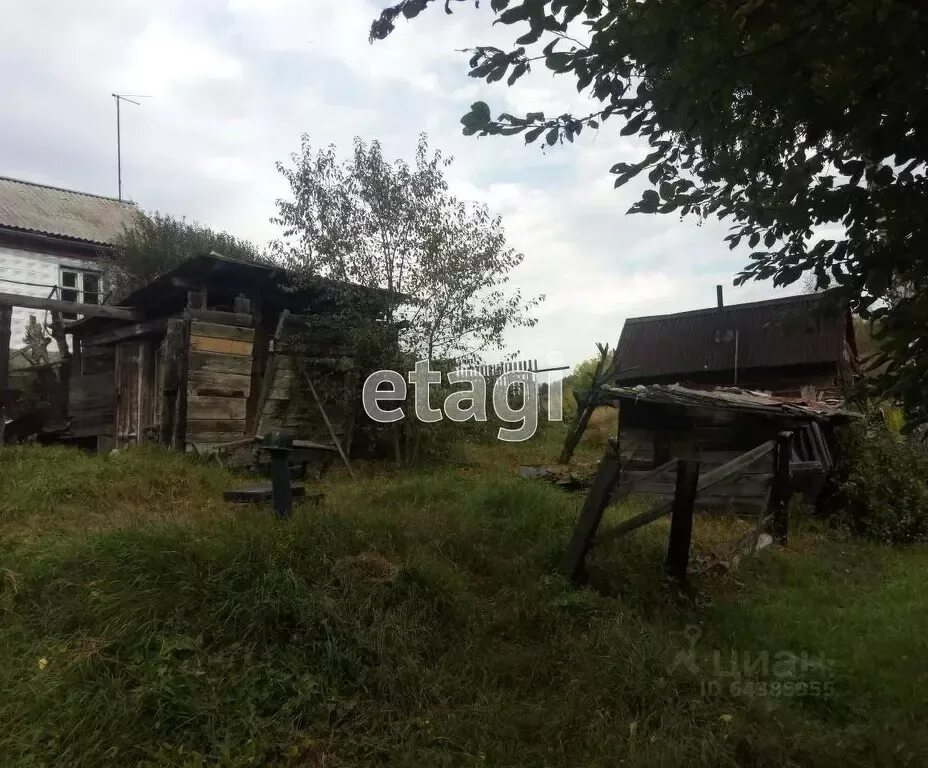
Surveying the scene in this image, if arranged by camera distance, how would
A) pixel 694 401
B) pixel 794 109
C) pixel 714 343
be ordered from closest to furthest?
1. pixel 794 109
2. pixel 694 401
3. pixel 714 343

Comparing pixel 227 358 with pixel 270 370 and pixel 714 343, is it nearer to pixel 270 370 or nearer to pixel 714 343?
pixel 270 370

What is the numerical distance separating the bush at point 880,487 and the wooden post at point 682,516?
4553mm

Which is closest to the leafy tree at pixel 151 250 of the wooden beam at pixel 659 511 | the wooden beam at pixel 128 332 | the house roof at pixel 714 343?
the wooden beam at pixel 128 332

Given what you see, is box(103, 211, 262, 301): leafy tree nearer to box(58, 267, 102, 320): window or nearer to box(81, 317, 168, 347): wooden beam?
box(58, 267, 102, 320): window

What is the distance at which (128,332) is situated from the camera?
A: 10.3 m

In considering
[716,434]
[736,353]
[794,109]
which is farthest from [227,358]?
[736,353]

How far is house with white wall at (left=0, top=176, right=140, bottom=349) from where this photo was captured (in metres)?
15.2

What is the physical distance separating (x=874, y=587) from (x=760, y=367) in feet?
36.9

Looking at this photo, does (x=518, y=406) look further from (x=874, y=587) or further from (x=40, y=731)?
(x=40, y=731)

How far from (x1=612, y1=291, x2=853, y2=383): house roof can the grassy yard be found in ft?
33.5

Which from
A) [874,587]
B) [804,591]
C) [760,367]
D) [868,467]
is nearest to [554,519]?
[804,591]

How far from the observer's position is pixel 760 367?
53.2 ft

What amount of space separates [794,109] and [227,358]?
27.1ft

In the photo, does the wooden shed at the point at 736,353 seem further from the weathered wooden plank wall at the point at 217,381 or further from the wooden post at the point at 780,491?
the weathered wooden plank wall at the point at 217,381
